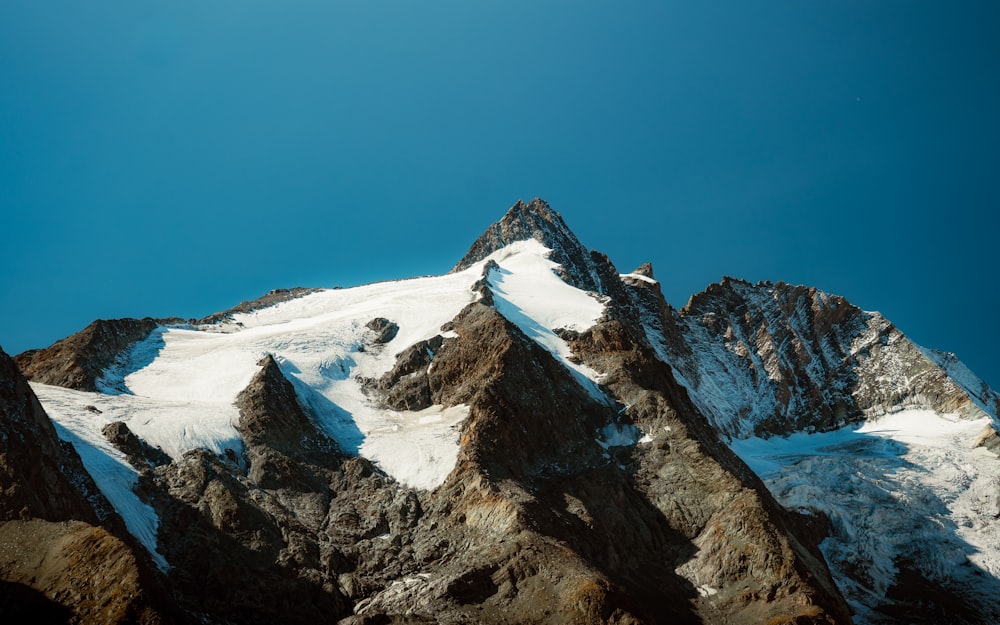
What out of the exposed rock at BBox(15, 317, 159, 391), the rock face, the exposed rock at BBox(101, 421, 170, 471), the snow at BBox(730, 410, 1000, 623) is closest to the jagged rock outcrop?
the snow at BBox(730, 410, 1000, 623)

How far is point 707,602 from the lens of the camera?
33.2 m

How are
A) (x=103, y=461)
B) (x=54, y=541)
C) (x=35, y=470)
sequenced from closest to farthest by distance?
(x=54, y=541) < (x=35, y=470) < (x=103, y=461)

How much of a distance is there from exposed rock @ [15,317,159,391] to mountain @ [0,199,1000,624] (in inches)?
9.4

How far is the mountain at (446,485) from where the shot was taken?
2805 centimetres

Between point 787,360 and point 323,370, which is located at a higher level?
point 787,360

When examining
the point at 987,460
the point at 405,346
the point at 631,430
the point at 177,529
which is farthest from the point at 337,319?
the point at 987,460

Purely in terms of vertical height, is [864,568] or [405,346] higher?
[405,346]

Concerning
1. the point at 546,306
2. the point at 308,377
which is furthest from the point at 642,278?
the point at 308,377

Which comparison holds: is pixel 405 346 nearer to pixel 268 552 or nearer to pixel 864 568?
pixel 268 552

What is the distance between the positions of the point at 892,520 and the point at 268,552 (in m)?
55.2

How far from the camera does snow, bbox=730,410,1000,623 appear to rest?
53.8 metres

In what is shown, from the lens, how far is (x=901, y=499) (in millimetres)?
65188

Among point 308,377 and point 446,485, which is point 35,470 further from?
point 308,377

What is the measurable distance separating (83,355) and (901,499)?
7278 cm
